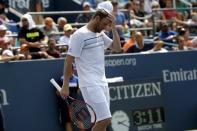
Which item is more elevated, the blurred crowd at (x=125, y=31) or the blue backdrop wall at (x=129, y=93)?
the blurred crowd at (x=125, y=31)

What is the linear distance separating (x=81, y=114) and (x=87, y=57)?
2.58 feet

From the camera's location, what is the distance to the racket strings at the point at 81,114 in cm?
874

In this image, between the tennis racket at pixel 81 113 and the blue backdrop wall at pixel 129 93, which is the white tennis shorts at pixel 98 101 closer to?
the tennis racket at pixel 81 113

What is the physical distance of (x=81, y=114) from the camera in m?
8.80

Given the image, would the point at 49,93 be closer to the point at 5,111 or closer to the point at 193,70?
the point at 5,111

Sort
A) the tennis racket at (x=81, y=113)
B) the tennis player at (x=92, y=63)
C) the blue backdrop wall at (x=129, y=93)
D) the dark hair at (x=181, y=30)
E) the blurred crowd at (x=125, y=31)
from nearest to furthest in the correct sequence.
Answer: the tennis player at (x=92, y=63) → the tennis racket at (x=81, y=113) → the blue backdrop wall at (x=129, y=93) → the blurred crowd at (x=125, y=31) → the dark hair at (x=181, y=30)

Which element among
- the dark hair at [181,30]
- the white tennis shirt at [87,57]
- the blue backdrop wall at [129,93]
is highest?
the white tennis shirt at [87,57]

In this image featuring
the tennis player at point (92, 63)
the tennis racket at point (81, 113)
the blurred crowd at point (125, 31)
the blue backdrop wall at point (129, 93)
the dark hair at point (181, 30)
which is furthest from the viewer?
the dark hair at point (181, 30)

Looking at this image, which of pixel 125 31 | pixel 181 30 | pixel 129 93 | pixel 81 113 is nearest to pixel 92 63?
pixel 81 113

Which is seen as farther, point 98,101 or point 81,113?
point 81,113

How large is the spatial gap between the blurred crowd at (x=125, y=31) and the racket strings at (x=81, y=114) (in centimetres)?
251

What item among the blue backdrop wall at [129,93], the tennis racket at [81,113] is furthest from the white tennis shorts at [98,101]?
the blue backdrop wall at [129,93]

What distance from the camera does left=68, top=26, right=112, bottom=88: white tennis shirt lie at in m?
8.44

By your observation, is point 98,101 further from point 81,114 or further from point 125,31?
point 125,31
